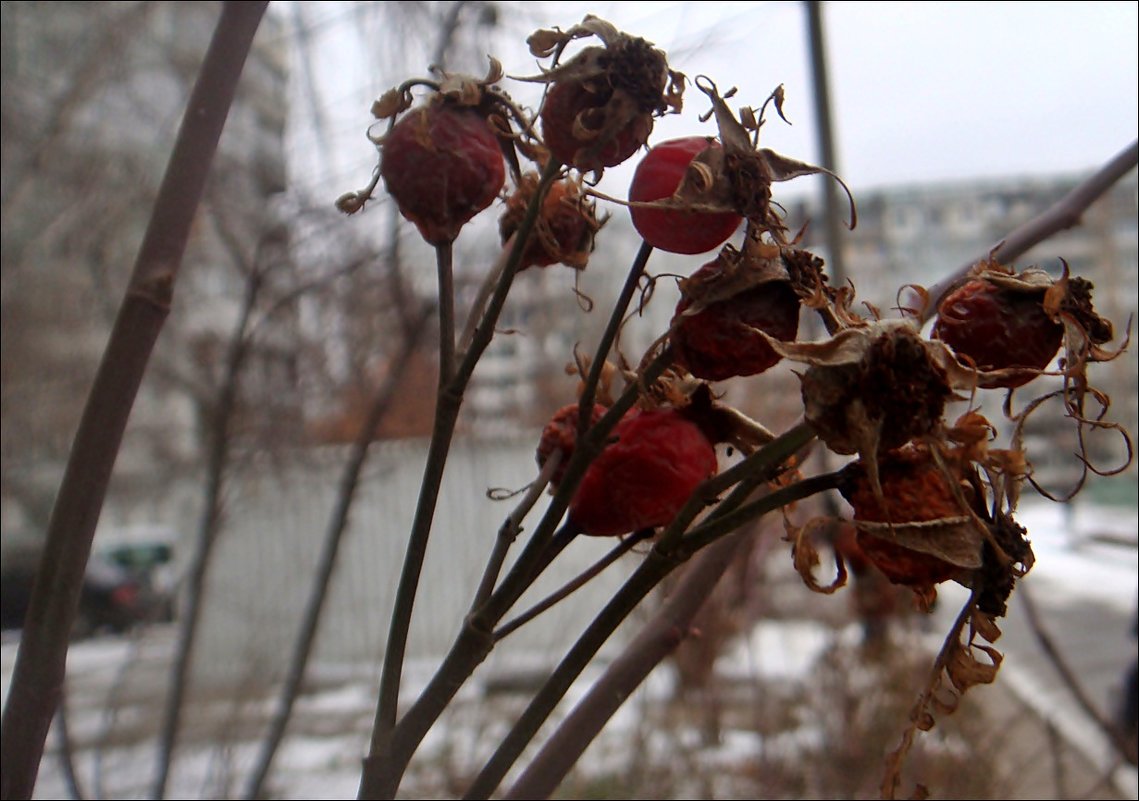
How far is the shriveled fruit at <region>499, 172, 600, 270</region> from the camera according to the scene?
46 centimetres

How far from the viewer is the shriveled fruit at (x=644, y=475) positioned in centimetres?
42

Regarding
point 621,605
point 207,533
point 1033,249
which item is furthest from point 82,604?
point 621,605

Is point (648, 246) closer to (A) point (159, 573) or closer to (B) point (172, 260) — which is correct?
(B) point (172, 260)

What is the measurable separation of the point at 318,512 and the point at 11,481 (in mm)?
2201

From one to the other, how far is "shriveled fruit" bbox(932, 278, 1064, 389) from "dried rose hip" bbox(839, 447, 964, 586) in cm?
5

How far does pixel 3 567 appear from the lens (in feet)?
7.29

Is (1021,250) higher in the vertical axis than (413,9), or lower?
lower

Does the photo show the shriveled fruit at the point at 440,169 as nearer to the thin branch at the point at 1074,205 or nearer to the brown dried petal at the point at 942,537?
the brown dried petal at the point at 942,537

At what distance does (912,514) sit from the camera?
0.36m

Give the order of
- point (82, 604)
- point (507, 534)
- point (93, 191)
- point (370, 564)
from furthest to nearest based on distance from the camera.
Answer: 1. point (370, 564)
2. point (82, 604)
3. point (93, 191)
4. point (507, 534)

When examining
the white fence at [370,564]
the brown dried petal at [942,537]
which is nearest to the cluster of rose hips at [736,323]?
the brown dried petal at [942,537]

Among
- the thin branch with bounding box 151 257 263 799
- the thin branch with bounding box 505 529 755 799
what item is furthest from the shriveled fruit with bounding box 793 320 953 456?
the thin branch with bounding box 151 257 263 799

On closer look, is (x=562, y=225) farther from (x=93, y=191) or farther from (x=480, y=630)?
(x=93, y=191)

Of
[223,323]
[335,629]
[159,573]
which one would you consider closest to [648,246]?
[223,323]
